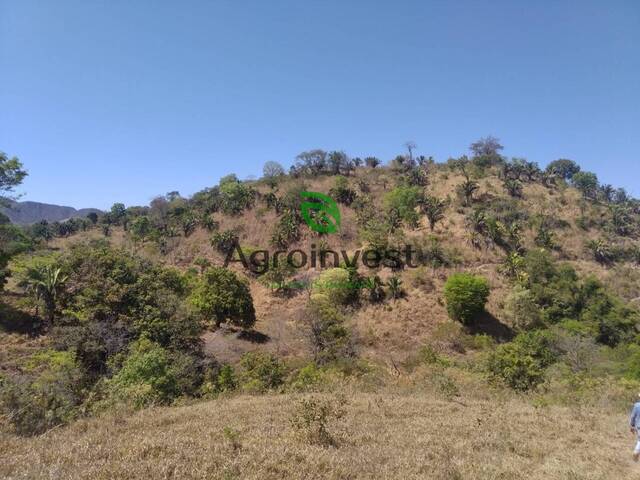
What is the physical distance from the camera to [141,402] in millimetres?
10359

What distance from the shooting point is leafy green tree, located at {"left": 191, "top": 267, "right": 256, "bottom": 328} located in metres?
27.7

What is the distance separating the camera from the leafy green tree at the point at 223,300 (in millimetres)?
27719

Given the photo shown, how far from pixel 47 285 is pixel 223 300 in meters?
10.8

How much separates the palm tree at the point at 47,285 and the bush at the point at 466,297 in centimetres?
2746

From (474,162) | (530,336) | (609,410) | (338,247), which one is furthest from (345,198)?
(609,410)

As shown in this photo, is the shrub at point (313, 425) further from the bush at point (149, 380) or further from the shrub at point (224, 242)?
the shrub at point (224, 242)

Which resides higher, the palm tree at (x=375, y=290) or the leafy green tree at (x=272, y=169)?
the leafy green tree at (x=272, y=169)

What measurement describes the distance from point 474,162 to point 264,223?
37.5 m

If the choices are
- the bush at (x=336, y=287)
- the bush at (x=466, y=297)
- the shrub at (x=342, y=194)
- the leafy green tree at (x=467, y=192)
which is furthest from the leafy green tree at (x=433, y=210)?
the bush at (x=336, y=287)

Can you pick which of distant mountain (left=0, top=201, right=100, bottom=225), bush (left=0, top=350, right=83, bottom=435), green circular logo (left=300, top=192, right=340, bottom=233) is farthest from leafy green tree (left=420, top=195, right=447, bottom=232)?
distant mountain (left=0, top=201, right=100, bottom=225)

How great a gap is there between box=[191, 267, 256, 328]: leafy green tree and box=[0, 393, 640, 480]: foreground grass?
18466 millimetres

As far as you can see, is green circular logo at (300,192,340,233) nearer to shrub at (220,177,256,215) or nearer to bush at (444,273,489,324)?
shrub at (220,177,256,215)

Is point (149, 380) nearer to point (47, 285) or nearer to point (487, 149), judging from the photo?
point (47, 285)

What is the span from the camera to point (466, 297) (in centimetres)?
2967
